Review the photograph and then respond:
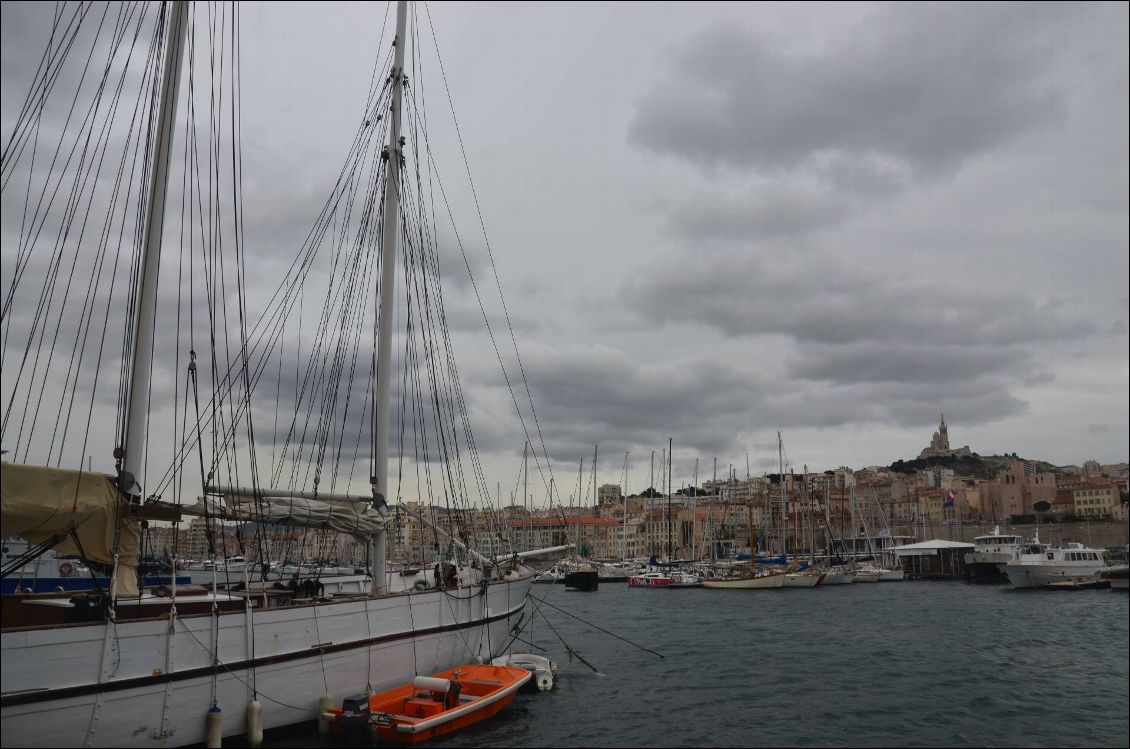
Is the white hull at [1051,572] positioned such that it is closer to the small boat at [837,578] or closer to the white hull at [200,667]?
the small boat at [837,578]

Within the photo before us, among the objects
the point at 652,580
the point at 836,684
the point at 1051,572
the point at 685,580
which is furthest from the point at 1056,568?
the point at 836,684

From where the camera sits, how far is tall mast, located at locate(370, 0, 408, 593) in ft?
71.7

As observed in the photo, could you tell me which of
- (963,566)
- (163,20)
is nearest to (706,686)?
(163,20)

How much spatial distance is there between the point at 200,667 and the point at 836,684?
69.1 feet

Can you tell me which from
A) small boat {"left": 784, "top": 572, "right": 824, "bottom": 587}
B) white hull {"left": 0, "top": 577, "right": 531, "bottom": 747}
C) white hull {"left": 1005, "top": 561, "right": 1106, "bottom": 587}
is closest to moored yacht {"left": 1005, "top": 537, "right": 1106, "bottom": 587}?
white hull {"left": 1005, "top": 561, "right": 1106, "bottom": 587}

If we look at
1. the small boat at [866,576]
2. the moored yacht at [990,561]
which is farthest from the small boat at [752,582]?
the moored yacht at [990,561]

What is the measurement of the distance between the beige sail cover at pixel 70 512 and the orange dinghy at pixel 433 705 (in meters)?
5.67

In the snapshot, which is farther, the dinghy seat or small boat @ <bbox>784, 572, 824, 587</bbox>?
small boat @ <bbox>784, 572, 824, 587</bbox>

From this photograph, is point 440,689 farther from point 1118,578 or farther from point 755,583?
point 1118,578

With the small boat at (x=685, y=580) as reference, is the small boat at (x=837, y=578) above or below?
above

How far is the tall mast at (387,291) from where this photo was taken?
21.8 m

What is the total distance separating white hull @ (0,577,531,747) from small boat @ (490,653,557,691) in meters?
3.25

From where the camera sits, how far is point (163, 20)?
18.0 m

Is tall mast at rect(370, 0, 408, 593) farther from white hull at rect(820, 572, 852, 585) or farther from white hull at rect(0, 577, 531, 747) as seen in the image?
white hull at rect(820, 572, 852, 585)
